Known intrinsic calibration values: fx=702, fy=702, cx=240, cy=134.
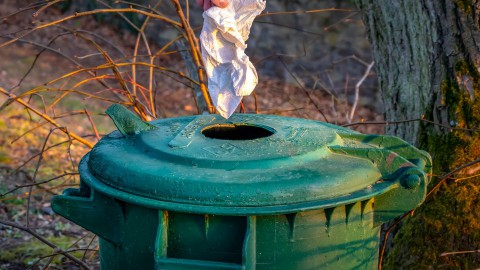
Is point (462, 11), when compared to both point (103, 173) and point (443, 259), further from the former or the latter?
point (103, 173)

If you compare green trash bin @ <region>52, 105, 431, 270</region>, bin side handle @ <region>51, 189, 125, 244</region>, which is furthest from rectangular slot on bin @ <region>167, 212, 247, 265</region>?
bin side handle @ <region>51, 189, 125, 244</region>

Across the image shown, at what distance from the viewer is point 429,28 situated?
3.23 m

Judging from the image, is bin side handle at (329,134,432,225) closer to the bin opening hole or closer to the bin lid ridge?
the bin lid ridge

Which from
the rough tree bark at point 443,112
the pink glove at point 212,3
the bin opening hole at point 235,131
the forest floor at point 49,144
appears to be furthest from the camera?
the forest floor at point 49,144

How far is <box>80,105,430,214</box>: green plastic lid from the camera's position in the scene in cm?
202

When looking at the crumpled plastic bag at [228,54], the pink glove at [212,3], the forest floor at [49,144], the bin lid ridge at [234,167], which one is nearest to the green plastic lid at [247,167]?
the bin lid ridge at [234,167]

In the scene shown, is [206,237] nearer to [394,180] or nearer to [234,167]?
[234,167]

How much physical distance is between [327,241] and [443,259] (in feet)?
3.97

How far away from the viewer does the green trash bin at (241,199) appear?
203 centimetres

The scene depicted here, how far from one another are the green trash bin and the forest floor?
1022 mm

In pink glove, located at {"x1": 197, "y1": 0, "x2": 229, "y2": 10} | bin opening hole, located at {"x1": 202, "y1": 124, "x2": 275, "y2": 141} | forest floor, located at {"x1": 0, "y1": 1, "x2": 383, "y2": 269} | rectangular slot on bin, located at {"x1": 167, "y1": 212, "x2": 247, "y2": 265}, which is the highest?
pink glove, located at {"x1": 197, "y1": 0, "x2": 229, "y2": 10}

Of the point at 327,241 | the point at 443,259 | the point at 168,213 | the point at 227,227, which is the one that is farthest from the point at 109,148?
the point at 443,259

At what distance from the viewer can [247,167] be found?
2.12m

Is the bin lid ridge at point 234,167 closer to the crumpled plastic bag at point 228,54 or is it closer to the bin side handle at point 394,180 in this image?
the bin side handle at point 394,180
